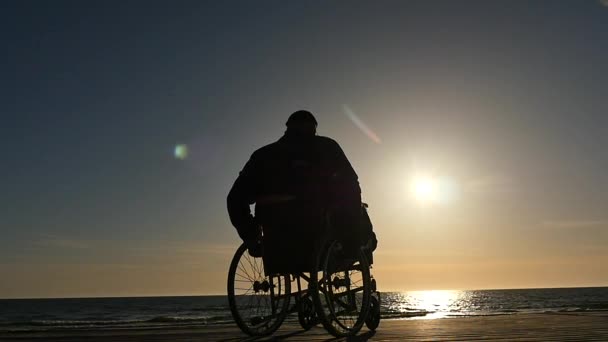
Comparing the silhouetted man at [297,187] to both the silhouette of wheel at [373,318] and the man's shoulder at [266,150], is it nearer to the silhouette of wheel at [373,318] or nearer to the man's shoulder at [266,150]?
the man's shoulder at [266,150]

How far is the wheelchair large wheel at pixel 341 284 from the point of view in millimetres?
4379

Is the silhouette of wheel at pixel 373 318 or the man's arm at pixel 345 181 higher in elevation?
the man's arm at pixel 345 181

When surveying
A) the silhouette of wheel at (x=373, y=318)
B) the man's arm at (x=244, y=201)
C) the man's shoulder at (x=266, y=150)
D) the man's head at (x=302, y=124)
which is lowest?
the silhouette of wheel at (x=373, y=318)

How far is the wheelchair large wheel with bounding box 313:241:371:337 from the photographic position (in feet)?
14.4

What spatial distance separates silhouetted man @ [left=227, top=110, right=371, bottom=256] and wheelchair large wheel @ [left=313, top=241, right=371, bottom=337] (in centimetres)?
17

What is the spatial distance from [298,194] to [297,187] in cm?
6

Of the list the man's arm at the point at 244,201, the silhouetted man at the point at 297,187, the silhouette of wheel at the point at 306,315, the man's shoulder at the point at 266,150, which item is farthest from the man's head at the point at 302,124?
the silhouette of wheel at the point at 306,315

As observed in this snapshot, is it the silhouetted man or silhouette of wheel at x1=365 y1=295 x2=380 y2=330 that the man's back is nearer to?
the silhouetted man

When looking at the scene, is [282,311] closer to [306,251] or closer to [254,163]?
[306,251]

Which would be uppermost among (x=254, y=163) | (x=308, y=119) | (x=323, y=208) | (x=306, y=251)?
(x=308, y=119)

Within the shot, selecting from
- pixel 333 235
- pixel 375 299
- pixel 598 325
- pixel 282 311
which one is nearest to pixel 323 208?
pixel 333 235

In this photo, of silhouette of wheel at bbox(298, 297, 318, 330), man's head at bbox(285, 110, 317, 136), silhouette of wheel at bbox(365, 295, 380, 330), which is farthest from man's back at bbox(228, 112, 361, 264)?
silhouette of wheel at bbox(365, 295, 380, 330)

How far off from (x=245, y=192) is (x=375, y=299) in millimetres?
1586

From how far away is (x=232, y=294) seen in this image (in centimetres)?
477
